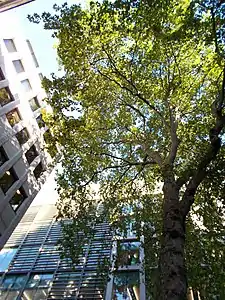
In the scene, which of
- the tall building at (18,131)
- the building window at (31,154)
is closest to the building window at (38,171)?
the tall building at (18,131)

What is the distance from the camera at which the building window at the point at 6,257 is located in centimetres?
2000

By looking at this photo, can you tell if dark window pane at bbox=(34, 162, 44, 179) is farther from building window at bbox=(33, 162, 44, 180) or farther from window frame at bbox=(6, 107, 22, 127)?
window frame at bbox=(6, 107, 22, 127)

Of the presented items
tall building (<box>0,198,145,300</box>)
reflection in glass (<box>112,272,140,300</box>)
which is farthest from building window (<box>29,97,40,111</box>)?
reflection in glass (<box>112,272,140,300</box>)

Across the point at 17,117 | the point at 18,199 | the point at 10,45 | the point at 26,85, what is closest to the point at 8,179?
the point at 18,199

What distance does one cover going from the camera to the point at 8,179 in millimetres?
15742

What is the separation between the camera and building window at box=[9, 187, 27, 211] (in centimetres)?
1592

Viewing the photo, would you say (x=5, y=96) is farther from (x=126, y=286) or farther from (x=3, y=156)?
(x=126, y=286)

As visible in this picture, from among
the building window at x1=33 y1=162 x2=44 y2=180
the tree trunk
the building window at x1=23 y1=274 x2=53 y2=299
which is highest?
the building window at x1=33 y1=162 x2=44 y2=180

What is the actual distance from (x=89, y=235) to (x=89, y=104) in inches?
237

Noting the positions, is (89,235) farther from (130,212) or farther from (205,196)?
(205,196)

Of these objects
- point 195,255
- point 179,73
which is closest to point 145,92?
point 179,73

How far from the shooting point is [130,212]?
12289 mm

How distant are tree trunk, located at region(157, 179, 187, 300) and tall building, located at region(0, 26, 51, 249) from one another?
8.34 meters

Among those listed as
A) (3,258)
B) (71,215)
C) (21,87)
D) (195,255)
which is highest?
(21,87)
